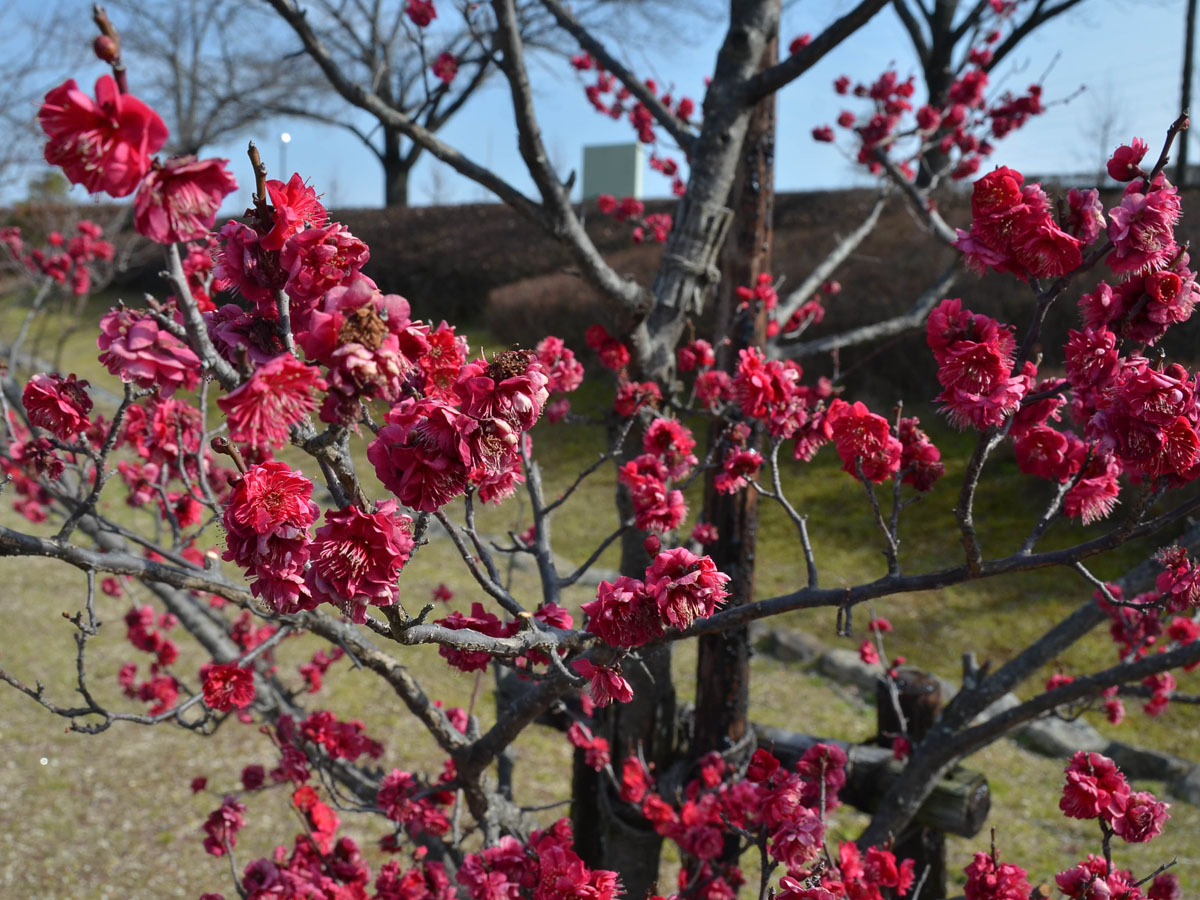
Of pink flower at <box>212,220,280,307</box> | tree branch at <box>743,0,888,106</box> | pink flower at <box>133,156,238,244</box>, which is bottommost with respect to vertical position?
pink flower at <box>212,220,280,307</box>

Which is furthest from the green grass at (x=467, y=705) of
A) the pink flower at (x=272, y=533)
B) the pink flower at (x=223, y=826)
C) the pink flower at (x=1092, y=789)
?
the pink flower at (x=272, y=533)

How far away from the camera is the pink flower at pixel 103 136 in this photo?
0.70 metres

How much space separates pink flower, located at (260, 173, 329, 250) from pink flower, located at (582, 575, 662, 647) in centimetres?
62

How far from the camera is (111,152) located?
714 millimetres

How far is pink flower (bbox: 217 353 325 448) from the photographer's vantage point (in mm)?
745

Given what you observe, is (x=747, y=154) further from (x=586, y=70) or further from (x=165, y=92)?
(x=165, y=92)

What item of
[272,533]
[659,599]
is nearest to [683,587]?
[659,599]

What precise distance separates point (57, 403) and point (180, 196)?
2.29ft

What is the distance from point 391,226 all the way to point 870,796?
20.4m

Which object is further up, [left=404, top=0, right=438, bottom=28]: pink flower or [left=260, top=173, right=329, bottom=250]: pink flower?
[left=404, top=0, right=438, bottom=28]: pink flower

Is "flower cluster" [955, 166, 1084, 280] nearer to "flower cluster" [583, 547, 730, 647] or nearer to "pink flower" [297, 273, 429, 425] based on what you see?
"flower cluster" [583, 547, 730, 647]

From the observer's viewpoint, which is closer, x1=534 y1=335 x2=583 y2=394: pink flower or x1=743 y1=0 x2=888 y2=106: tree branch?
x1=743 y1=0 x2=888 y2=106: tree branch

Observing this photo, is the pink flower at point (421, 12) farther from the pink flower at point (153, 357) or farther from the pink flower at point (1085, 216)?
the pink flower at point (153, 357)

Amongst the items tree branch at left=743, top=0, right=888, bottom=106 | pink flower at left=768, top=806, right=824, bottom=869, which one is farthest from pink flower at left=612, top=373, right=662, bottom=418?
pink flower at left=768, top=806, right=824, bottom=869
